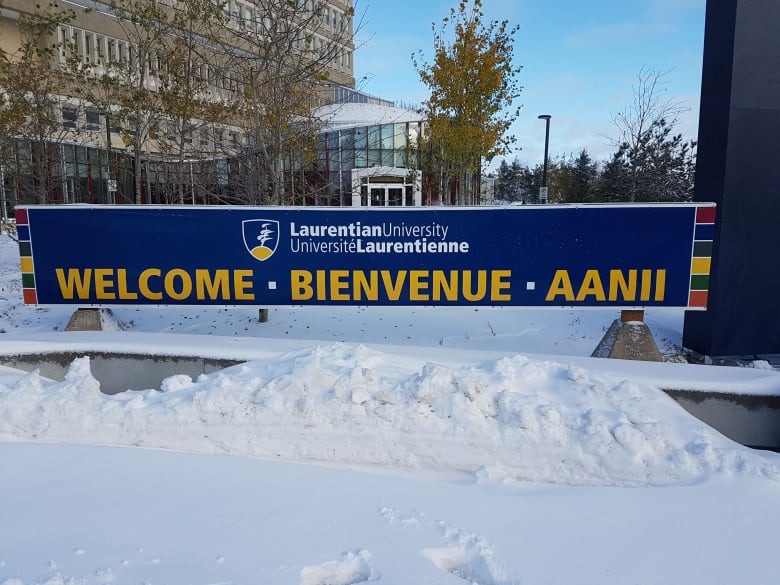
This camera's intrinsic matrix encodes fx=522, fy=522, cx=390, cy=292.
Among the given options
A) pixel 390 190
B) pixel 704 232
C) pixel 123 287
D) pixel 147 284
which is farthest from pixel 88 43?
pixel 704 232

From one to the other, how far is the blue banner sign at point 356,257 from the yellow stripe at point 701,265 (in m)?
0.01

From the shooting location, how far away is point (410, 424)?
4008mm

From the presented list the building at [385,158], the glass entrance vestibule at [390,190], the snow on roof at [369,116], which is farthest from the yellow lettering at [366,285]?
the snow on roof at [369,116]

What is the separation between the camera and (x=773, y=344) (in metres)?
7.82

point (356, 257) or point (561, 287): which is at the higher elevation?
point (356, 257)

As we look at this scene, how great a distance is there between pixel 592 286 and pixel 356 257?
3.03 metres

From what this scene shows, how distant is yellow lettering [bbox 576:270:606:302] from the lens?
6.61 metres

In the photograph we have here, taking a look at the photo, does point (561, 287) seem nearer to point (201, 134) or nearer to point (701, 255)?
point (701, 255)

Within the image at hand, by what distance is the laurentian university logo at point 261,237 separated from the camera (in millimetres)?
6750

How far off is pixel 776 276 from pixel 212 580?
27.8ft

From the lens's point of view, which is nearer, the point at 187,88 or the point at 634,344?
the point at 634,344

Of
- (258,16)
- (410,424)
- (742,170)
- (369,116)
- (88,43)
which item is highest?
(88,43)

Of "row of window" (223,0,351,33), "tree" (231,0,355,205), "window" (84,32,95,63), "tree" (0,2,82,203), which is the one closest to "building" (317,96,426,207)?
"row of window" (223,0,351,33)

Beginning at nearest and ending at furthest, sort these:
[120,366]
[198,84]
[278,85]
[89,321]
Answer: [120,366] < [89,321] < [278,85] < [198,84]
